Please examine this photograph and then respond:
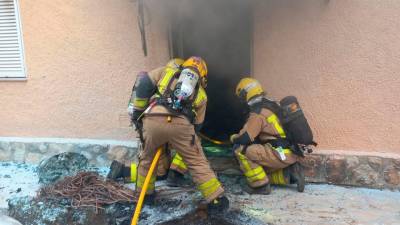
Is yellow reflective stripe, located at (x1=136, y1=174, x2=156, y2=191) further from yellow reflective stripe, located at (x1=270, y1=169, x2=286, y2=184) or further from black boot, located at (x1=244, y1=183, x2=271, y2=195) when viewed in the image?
yellow reflective stripe, located at (x1=270, y1=169, x2=286, y2=184)

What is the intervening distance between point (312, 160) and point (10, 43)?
14.3 feet

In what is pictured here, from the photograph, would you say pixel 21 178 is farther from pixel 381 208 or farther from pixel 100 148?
pixel 381 208

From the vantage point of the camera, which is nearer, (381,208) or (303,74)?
(381,208)

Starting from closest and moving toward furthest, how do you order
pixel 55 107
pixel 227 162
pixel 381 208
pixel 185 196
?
1. pixel 381 208
2. pixel 185 196
3. pixel 227 162
4. pixel 55 107

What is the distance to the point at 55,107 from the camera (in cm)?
593

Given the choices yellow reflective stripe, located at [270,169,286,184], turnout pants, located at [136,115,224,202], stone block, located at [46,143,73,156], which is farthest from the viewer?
stone block, located at [46,143,73,156]

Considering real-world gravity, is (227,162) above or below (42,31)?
below

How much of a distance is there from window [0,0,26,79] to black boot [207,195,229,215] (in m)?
3.28

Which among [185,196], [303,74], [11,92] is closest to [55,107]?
[11,92]

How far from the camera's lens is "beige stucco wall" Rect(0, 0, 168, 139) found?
18.0 ft

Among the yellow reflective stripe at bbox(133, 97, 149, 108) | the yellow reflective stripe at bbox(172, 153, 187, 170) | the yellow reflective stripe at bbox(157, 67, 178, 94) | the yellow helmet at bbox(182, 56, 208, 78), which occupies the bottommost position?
the yellow reflective stripe at bbox(172, 153, 187, 170)

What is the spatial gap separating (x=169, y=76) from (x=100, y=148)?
177 cm

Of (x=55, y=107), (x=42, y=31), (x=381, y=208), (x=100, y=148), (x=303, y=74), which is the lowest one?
(x=381, y=208)

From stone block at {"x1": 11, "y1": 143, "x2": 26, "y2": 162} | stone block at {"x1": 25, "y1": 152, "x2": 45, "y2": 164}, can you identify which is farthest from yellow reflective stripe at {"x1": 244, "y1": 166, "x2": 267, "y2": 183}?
stone block at {"x1": 11, "y1": 143, "x2": 26, "y2": 162}
